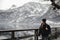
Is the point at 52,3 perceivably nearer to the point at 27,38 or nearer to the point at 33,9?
the point at 33,9

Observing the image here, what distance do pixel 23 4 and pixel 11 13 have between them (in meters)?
1.11

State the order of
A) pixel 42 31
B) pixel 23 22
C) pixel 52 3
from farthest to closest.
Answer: pixel 23 22 < pixel 52 3 < pixel 42 31

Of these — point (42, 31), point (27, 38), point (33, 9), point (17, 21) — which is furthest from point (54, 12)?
point (42, 31)

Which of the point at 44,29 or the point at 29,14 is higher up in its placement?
the point at 29,14

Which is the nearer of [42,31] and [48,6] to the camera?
[42,31]

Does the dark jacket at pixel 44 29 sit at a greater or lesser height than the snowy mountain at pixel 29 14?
lesser

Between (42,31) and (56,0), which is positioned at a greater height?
(56,0)

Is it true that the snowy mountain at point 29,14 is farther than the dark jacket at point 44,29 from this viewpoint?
Yes

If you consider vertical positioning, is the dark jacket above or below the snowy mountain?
below

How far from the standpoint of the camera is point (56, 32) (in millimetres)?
11016

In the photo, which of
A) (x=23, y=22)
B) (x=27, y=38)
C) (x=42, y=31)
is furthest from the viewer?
(x=23, y=22)

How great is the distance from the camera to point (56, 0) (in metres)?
13.2

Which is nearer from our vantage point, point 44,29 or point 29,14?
point 44,29

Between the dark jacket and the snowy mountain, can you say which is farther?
the snowy mountain
